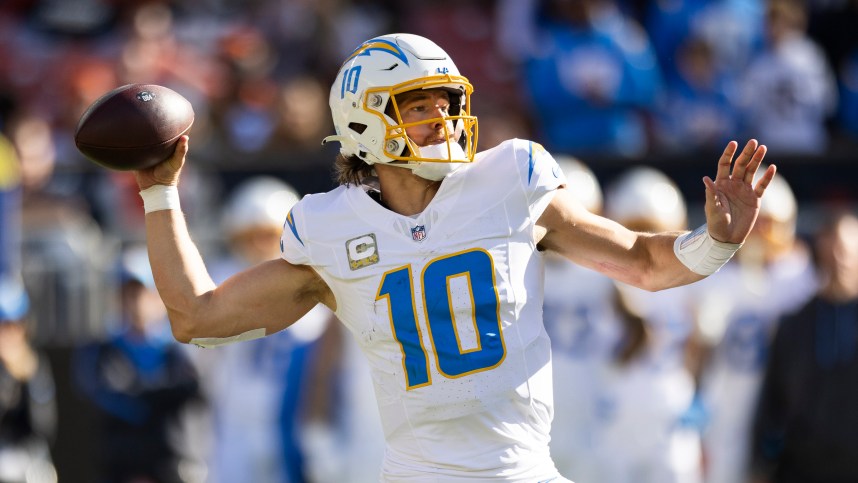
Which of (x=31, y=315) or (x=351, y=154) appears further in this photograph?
(x=31, y=315)

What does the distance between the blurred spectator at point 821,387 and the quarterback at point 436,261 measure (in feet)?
8.86

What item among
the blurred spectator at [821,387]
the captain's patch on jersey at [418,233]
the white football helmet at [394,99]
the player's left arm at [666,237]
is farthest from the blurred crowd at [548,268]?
the captain's patch on jersey at [418,233]

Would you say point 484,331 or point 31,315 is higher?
point 484,331

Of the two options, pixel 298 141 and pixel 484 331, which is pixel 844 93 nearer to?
pixel 298 141

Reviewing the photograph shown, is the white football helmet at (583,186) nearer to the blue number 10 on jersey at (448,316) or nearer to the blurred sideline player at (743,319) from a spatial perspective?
the blurred sideline player at (743,319)

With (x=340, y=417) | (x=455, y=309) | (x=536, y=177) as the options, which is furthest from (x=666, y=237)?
(x=340, y=417)

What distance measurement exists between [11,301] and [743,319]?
3.75m

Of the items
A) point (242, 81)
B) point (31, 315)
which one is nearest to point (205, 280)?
point (31, 315)

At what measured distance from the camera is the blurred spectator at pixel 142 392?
7.23 m

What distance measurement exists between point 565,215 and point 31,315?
4.69 meters

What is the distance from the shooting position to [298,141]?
926 cm

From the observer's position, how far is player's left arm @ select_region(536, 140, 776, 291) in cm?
395

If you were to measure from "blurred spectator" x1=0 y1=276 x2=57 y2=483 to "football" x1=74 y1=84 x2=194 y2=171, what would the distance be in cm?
362

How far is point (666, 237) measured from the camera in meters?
4.11
